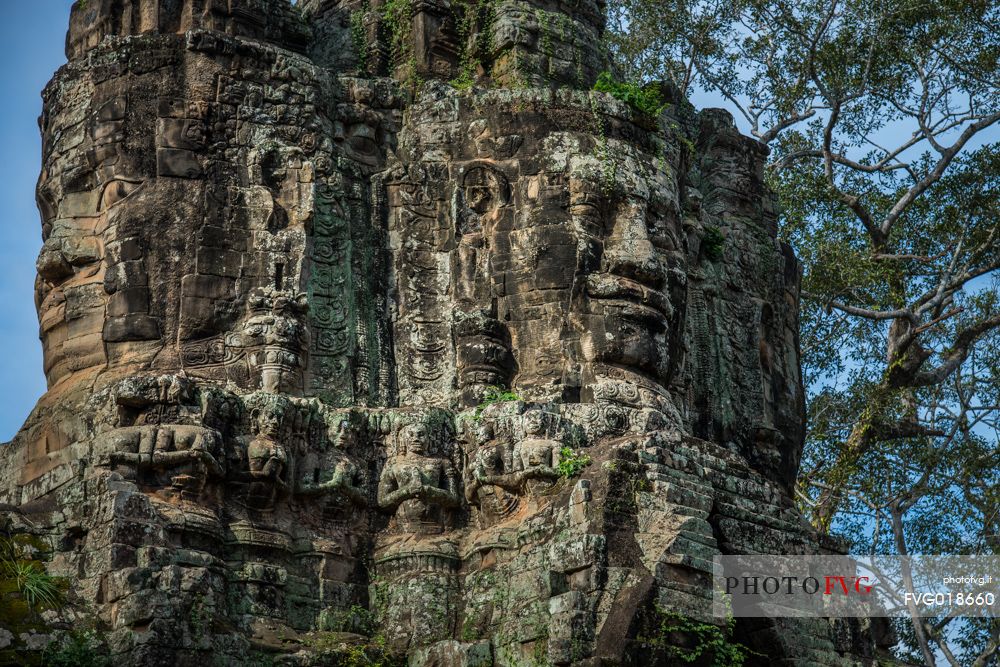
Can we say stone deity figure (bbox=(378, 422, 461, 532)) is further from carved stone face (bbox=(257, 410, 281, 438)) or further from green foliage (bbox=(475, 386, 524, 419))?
carved stone face (bbox=(257, 410, 281, 438))

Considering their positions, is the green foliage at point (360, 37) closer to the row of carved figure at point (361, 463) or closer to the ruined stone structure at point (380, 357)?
the ruined stone structure at point (380, 357)

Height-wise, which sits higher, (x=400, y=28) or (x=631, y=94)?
A: (x=400, y=28)

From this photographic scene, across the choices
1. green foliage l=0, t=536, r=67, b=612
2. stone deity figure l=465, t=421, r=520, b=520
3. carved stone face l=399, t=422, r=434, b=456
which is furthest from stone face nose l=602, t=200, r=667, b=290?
green foliage l=0, t=536, r=67, b=612

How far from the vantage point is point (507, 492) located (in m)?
18.9

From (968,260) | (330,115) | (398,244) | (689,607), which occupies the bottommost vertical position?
(689,607)

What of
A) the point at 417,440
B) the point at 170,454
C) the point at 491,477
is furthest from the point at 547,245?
the point at 170,454

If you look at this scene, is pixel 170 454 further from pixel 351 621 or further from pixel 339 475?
pixel 351 621

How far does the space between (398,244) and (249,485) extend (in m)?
3.52

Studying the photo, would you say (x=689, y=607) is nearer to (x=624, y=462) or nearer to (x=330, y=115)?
(x=624, y=462)

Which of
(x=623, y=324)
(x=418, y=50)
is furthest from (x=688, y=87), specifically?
(x=623, y=324)

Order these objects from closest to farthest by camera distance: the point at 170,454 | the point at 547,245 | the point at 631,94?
the point at 170,454 < the point at 547,245 < the point at 631,94

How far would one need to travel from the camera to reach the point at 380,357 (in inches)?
791

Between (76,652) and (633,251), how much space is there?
7.36 meters

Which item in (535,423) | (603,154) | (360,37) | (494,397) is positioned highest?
(360,37)
